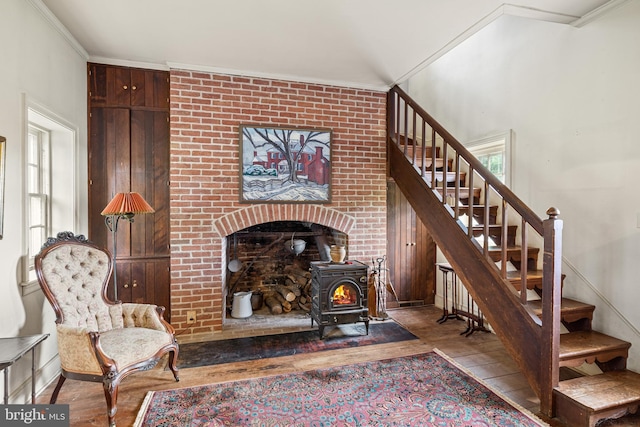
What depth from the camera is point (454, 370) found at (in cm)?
284

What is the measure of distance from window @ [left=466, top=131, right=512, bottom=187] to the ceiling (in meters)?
1.15

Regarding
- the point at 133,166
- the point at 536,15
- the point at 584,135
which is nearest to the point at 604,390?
the point at 584,135

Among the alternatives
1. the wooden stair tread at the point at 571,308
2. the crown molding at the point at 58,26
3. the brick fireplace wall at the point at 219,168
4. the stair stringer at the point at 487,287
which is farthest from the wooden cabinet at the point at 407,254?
the crown molding at the point at 58,26

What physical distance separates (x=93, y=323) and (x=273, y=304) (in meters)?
2.17

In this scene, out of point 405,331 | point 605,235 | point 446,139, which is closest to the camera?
point 605,235

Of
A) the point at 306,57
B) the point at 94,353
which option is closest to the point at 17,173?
the point at 94,353

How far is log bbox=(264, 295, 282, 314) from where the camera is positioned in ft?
14.3

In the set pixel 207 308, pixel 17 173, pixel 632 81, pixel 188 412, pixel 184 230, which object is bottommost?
pixel 188 412

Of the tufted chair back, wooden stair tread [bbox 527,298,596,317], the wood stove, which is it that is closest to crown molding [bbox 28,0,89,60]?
the tufted chair back

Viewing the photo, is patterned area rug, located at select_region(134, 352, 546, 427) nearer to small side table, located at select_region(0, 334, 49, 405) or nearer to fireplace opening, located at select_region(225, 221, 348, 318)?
small side table, located at select_region(0, 334, 49, 405)

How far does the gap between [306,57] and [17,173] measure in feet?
8.72

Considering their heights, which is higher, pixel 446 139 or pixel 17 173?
pixel 446 139

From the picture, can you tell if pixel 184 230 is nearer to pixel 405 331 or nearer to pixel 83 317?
pixel 83 317

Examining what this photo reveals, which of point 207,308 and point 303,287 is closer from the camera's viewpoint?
point 207,308
